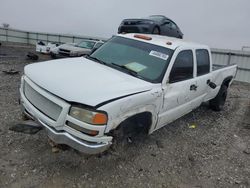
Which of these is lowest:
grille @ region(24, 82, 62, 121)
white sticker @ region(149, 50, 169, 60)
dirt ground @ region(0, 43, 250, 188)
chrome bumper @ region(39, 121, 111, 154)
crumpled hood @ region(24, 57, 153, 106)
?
dirt ground @ region(0, 43, 250, 188)

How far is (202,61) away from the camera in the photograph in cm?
555

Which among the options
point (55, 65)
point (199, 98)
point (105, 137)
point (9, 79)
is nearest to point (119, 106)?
point (105, 137)

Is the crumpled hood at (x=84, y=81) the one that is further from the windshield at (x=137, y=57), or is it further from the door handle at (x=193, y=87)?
the door handle at (x=193, y=87)

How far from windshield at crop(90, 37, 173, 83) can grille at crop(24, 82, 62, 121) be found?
1374 mm

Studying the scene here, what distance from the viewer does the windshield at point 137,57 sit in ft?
13.4

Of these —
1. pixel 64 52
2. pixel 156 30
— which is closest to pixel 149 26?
pixel 156 30

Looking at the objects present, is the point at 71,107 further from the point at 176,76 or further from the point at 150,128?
the point at 176,76

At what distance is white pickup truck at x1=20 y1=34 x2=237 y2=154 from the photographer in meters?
3.03

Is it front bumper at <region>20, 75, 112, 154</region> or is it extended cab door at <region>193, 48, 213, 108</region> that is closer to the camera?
front bumper at <region>20, 75, 112, 154</region>

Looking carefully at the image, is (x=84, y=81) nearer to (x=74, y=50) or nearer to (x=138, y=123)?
(x=138, y=123)

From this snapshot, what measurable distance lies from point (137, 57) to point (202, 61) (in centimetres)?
190

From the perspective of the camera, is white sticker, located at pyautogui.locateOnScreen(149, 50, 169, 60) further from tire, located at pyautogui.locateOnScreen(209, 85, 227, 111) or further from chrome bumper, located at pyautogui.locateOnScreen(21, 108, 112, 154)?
tire, located at pyautogui.locateOnScreen(209, 85, 227, 111)

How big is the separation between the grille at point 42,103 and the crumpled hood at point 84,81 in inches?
5.7

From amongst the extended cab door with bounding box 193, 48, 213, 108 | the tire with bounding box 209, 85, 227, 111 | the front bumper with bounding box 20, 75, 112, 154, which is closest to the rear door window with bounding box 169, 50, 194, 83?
the extended cab door with bounding box 193, 48, 213, 108
